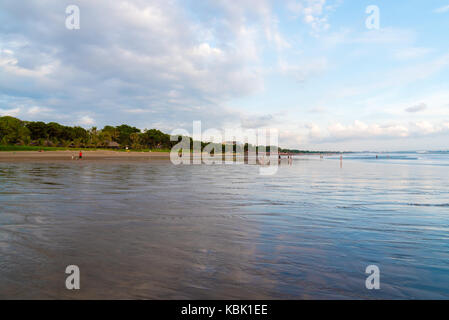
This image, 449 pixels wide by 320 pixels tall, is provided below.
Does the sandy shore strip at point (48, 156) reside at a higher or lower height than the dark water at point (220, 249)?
higher

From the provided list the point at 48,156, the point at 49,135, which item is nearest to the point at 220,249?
the point at 48,156

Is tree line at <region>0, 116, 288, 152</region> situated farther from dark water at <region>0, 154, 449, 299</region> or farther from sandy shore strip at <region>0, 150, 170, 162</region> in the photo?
dark water at <region>0, 154, 449, 299</region>

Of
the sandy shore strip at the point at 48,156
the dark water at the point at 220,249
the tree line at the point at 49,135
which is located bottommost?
the dark water at the point at 220,249

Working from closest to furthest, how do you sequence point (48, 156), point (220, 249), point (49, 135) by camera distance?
point (220, 249), point (48, 156), point (49, 135)

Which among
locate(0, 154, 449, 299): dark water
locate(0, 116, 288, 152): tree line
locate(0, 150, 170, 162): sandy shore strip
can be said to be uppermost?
locate(0, 116, 288, 152): tree line

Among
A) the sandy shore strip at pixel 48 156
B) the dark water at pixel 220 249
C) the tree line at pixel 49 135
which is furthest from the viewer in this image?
the tree line at pixel 49 135

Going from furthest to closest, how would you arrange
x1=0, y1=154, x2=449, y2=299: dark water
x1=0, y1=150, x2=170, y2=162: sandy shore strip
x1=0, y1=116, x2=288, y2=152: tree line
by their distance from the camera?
x1=0, y1=116, x2=288, y2=152: tree line < x1=0, y1=150, x2=170, y2=162: sandy shore strip < x1=0, y1=154, x2=449, y2=299: dark water

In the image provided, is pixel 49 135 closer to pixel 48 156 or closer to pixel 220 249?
pixel 48 156

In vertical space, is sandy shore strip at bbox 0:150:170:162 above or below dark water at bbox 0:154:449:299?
above

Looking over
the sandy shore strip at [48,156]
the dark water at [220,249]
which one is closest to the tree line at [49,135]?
the sandy shore strip at [48,156]

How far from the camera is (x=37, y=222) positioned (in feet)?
31.0

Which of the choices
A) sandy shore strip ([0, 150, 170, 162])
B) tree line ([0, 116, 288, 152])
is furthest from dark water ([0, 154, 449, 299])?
tree line ([0, 116, 288, 152])

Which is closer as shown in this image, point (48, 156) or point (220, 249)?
point (220, 249)

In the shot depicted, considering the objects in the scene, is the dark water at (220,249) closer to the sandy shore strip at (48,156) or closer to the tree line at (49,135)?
the sandy shore strip at (48,156)
